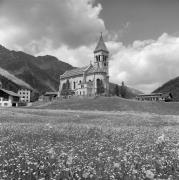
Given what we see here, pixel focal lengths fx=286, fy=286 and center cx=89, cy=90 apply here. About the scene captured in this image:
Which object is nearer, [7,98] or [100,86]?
[7,98]

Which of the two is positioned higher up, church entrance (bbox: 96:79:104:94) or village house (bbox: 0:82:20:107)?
church entrance (bbox: 96:79:104:94)

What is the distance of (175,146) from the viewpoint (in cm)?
1544

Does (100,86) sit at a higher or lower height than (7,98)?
higher

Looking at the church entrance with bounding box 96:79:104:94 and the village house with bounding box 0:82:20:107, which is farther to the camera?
the church entrance with bounding box 96:79:104:94

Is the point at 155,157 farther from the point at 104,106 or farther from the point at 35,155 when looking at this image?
the point at 104,106

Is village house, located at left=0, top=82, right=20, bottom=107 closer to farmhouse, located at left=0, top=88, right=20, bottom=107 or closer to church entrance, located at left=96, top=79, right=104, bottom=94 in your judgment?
farmhouse, located at left=0, top=88, right=20, bottom=107

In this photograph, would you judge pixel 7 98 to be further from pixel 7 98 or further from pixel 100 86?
pixel 100 86

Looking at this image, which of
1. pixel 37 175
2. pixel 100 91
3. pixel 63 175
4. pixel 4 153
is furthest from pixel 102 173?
pixel 100 91

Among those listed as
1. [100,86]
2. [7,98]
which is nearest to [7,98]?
[7,98]

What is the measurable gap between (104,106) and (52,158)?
100708mm

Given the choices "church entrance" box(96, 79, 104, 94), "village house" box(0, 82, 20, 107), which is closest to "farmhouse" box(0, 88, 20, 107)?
"village house" box(0, 82, 20, 107)

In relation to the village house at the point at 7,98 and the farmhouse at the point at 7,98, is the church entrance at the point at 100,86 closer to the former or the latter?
the village house at the point at 7,98

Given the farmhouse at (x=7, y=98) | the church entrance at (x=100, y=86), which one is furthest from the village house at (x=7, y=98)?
the church entrance at (x=100, y=86)

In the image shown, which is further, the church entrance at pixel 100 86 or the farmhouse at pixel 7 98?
the church entrance at pixel 100 86
